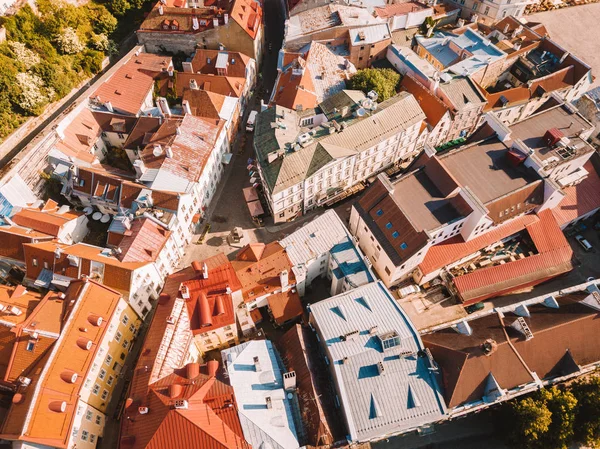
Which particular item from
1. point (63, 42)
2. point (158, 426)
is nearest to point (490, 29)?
point (63, 42)

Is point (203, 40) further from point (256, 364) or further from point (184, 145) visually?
point (256, 364)

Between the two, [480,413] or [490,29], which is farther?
[490,29]

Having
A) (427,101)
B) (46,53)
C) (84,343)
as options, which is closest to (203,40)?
(46,53)

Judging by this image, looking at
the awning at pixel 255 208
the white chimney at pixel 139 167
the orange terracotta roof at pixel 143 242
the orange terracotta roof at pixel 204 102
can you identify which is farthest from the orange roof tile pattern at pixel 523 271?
the white chimney at pixel 139 167

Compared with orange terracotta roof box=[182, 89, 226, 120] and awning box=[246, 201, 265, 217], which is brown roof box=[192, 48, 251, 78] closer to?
orange terracotta roof box=[182, 89, 226, 120]

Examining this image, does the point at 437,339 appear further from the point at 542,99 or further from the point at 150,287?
the point at 542,99

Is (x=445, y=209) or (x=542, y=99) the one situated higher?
(x=542, y=99)

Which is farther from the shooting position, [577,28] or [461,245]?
[577,28]
